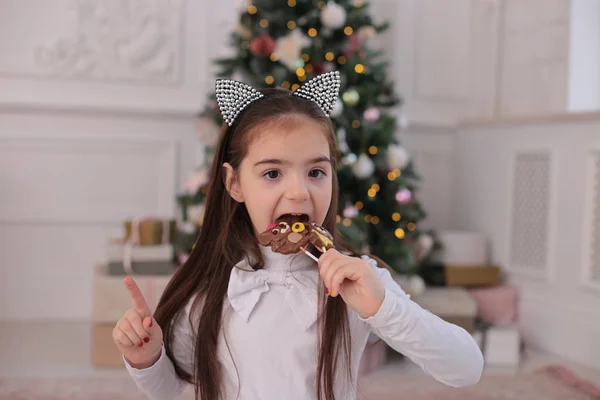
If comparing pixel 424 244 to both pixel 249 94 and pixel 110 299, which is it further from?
pixel 249 94

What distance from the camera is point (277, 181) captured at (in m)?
1.27

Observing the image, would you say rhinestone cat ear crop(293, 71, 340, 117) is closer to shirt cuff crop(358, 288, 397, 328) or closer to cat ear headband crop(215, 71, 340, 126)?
cat ear headband crop(215, 71, 340, 126)

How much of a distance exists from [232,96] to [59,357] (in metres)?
2.04

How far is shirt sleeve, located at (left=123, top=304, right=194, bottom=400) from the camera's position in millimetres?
1312

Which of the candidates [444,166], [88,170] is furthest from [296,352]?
[444,166]

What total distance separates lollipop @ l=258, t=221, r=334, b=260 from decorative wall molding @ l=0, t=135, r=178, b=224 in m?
2.58

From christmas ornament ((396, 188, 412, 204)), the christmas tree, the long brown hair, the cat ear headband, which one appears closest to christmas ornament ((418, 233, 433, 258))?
the christmas tree

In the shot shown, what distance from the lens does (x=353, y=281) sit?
118 cm

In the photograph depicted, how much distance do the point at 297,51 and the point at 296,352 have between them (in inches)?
74.5

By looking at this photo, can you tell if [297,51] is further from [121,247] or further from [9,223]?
[9,223]

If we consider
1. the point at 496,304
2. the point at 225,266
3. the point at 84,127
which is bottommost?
the point at 496,304

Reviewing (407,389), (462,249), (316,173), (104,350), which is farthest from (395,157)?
(316,173)

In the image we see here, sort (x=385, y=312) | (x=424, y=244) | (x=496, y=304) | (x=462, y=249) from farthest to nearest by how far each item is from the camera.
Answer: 1. (x=462, y=249)
2. (x=496, y=304)
3. (x=424, y=244)
4. (x=385, y=312)

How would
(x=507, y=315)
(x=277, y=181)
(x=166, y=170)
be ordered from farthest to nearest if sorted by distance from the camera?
(x=166, y=170) < (x=507, y=315) < (x=277, y=181)
